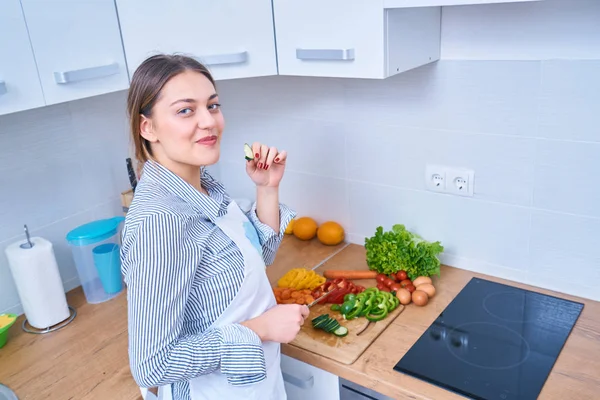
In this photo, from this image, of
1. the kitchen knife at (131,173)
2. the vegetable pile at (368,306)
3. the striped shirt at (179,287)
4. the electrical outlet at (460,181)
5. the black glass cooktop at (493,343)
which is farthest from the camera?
the kitchen knife at (131,173)

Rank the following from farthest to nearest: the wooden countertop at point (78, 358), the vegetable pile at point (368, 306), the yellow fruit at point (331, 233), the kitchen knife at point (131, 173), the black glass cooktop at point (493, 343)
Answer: the yellow fruit at point (331, 233) < the kitchen knife at point (131, 173) < the vegetable pile at point (368, 306) < the wooden countertop at point (78, 358) < the black glass cooktop at point (493, 343)

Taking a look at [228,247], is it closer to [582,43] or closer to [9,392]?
[9,392]

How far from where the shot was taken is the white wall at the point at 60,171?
1465mm

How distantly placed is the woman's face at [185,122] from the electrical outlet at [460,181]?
27.9 inches

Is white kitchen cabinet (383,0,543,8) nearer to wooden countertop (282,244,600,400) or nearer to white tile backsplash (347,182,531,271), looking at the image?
white tile backsplash (347,182,531,271)

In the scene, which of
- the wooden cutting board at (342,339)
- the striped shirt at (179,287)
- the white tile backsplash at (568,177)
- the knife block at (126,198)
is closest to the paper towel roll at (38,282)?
the knife block at (126,198)

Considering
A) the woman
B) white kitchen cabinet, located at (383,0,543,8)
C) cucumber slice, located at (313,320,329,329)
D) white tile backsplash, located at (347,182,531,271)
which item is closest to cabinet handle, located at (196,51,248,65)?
the woman

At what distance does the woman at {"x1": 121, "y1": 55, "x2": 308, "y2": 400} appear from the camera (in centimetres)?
91

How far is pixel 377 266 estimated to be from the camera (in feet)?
4.98

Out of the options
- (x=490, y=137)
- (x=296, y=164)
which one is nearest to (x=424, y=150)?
(x=490, y=137)

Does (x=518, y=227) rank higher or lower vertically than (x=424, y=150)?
lower

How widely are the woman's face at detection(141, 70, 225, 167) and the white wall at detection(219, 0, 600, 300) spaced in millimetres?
645

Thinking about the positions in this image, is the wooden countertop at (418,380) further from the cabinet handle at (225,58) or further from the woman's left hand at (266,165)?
the cabinet handle at (225,58)

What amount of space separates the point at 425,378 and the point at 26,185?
3.75 ft
